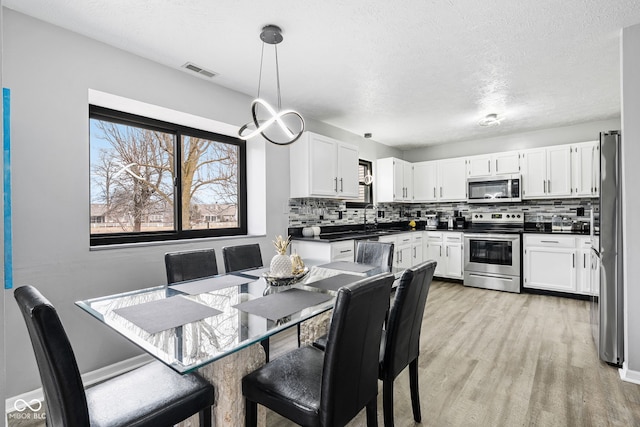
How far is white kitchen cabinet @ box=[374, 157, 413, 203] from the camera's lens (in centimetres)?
547

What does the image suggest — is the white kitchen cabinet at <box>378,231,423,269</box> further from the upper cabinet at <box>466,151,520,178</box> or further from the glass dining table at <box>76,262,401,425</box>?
the glass dining table at <box>76,262,401,425</box>

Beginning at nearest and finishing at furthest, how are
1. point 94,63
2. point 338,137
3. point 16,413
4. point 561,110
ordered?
point 16,413
point 94,63
point 561,110
point 338,137

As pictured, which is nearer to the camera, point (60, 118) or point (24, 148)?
point (24, 148)

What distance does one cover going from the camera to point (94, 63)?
7.80 ft

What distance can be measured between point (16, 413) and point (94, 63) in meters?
2.36

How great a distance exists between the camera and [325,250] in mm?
3754

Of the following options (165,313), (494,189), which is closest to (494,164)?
(494,189)

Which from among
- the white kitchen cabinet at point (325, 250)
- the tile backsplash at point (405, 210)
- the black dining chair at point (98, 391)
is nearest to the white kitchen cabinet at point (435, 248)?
the tile backsplash at point (405, 210)

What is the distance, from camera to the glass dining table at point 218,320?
3.92 ft

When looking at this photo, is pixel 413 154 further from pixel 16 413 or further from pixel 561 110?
pixel 16 413

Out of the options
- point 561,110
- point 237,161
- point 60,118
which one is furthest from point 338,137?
point 60,118

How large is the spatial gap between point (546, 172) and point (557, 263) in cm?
131

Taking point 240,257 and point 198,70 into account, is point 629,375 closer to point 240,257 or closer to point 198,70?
point 240,257

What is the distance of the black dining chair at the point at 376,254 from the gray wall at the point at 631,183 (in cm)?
166
